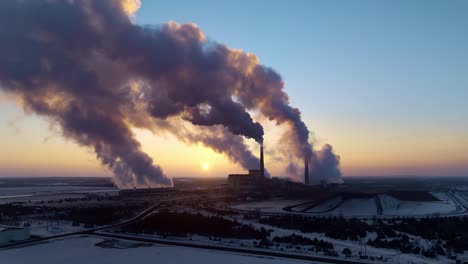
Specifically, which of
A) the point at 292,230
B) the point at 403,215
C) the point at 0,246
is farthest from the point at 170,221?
the point at 403,215

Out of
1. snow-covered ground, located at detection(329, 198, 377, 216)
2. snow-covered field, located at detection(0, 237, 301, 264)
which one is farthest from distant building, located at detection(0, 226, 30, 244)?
snow-covered ground, located at detection(329, 198, 377, 216)

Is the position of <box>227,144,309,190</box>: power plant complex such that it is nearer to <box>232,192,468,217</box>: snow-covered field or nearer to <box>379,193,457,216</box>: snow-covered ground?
<box>232,192,468,217</box>: snow-covered field

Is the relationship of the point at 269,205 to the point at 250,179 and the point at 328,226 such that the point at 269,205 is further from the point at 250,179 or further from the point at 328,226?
the point at 328,226

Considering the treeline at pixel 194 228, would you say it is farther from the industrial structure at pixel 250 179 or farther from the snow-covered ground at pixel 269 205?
the industrial structure at pixel 250 179

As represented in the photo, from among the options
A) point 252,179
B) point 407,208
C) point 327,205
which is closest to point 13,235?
point 327,205

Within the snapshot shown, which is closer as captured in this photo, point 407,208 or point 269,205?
point 407,208

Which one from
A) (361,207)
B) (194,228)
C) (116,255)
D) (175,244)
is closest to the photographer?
(116,255)
